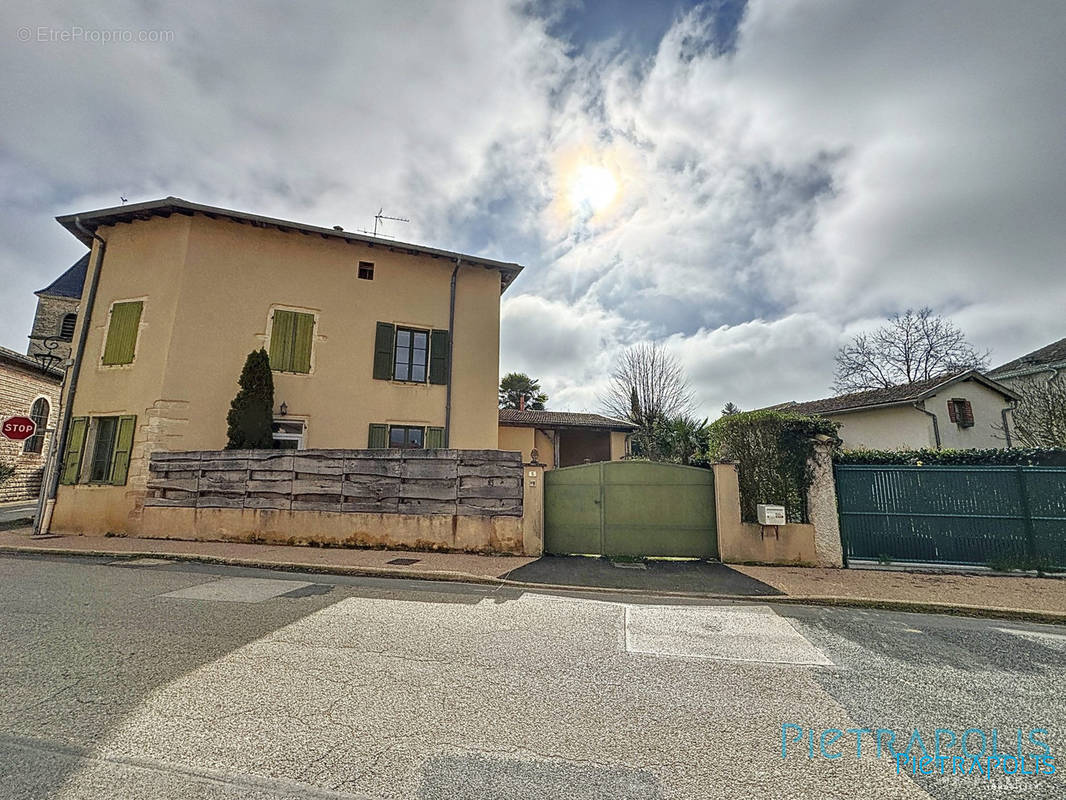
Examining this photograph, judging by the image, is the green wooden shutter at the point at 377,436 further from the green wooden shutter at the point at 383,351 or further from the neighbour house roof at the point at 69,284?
the neighbour house roof at the point at 69,284

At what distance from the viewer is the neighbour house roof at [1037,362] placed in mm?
20500

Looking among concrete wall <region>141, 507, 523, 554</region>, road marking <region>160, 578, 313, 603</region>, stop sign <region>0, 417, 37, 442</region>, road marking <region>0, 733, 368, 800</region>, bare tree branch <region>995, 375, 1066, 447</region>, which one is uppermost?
bare tree branch <region>995, 375, 1066, 447</region>

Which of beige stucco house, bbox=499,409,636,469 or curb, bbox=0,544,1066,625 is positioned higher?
beige stucco house, bbox=499,409,636,469

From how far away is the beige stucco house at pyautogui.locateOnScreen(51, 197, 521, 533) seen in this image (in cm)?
1077

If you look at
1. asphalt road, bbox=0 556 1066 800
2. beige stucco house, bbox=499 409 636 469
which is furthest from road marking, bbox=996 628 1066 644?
beige stucco house, bbox=499 409 636 469

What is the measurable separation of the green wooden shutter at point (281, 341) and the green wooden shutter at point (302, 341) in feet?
0.31

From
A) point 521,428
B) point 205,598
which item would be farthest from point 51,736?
point 521,428

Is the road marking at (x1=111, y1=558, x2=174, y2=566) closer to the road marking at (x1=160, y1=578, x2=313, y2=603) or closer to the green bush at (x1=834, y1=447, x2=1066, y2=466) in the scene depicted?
the road marking at (x1=160, y1=578, x2=313, y2=603)

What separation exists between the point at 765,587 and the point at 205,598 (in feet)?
22.8

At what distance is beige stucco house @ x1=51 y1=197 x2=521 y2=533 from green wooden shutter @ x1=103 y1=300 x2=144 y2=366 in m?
0.03

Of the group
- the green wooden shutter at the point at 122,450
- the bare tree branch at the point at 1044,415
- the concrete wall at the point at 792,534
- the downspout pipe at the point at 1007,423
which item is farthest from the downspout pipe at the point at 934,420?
the green wooden shutter at the point at 122,450

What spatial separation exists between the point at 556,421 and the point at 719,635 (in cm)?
1611

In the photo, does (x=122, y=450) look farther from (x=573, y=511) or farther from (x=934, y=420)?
(x=934, y=420)

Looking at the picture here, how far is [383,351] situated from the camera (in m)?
12.8
